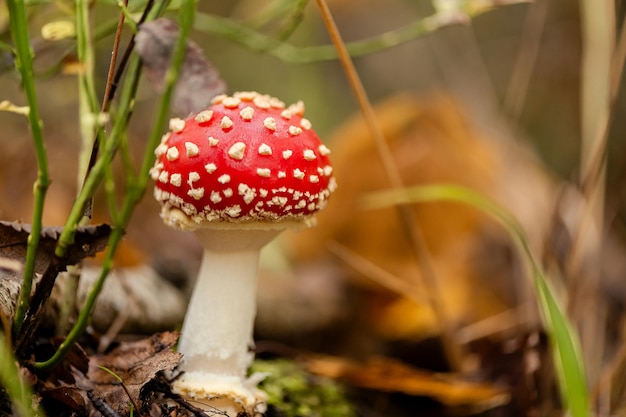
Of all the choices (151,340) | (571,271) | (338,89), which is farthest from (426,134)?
(338,89)

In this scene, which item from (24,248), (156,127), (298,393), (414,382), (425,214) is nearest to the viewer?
(156,127)

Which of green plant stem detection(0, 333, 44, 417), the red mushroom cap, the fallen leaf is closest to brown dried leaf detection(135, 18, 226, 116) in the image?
the red mushroom cap

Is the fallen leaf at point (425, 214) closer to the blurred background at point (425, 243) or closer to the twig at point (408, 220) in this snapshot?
the blurred background at point (425, 243)

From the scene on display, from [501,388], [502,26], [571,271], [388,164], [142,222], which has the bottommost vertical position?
[501,388]

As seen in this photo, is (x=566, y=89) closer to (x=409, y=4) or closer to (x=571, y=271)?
(x=409, y=4)

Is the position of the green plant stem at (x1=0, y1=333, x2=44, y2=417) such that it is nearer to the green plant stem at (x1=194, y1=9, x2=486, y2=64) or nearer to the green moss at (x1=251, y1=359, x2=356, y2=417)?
the green moss at (x1=251, y1=359, x2=356, y2=417)

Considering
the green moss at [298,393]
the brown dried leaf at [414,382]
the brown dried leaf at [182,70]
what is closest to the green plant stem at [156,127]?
the brown dried leaf at [182,70]

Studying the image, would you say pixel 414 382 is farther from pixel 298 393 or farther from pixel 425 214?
pixel 425 214

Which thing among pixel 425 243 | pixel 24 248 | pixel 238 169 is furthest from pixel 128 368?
pixel 425 243
